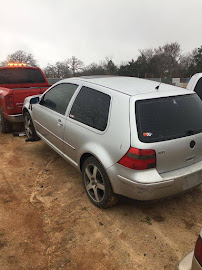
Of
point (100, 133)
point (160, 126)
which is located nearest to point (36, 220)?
point (100, 133)

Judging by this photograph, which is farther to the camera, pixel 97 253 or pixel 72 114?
pixel 72 114

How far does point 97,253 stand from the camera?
2.34 meters

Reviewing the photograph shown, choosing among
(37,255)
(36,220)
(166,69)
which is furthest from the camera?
(166,69)

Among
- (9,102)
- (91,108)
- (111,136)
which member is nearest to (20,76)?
(9,102)

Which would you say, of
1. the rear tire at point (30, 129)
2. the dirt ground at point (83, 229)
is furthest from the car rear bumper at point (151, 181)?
the rear tire at point (30, 129)

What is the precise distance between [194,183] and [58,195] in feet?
6.26

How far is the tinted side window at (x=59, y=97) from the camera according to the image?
11.6 ft

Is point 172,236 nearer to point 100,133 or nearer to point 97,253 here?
point 97,253

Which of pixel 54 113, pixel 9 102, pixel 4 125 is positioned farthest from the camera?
pixel 4 125

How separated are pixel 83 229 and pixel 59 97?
7.05 feet

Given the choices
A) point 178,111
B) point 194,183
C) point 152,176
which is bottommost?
point 194,183

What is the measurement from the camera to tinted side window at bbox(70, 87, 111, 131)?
2.78 metres

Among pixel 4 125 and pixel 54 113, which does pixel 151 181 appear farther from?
pixel 4 125

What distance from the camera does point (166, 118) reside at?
2.52 metres
